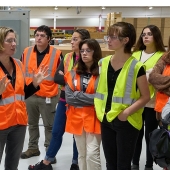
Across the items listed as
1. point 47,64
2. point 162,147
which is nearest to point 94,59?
point 47,64

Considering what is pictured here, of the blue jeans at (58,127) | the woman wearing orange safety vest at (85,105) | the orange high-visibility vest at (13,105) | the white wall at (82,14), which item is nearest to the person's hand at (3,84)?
the orange high-visibility vest at (13,105)

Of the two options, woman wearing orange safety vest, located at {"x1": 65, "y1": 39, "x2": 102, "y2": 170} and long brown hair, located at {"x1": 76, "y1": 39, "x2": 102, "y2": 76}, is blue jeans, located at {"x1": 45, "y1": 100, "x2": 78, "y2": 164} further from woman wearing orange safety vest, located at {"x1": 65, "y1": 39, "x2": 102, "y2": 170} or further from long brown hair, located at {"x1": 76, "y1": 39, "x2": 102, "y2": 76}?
long brown hair, located at {"x1": 76, "y1": 39, "x2": 102, "y2": 76}

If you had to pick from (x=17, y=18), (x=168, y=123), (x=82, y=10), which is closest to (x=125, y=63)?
(x=168, y=123)

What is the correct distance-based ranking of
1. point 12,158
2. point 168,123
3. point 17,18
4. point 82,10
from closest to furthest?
point 168,123
point 12,158
point 17,18
point 82,10

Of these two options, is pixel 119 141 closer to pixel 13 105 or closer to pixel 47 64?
pixel 13 105

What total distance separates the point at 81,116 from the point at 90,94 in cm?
22

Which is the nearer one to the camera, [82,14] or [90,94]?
[90,94]

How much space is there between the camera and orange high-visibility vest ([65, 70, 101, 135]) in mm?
2186

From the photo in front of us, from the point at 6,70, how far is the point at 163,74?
1.33 meters

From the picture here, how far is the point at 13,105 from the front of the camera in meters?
1.85

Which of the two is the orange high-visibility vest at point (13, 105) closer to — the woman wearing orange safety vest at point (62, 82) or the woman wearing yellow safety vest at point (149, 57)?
the woman wearing orange safety vest at point (62, 82)

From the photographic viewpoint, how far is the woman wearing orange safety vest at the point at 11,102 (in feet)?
5.95

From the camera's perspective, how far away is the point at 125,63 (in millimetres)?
1839

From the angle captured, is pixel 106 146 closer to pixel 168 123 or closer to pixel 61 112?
pixel 168 123
